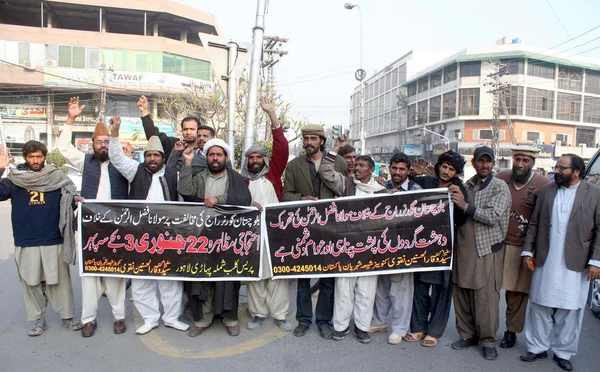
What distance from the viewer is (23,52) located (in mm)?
28922

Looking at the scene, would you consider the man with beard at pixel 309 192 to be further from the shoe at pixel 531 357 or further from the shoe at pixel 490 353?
the shoe at pixel 531 357

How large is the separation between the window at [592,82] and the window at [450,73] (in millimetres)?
15716

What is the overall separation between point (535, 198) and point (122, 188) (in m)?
4.04

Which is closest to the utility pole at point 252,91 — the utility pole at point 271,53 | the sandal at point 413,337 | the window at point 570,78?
the sandal at point 413,337

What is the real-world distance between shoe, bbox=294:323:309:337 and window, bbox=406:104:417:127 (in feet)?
206

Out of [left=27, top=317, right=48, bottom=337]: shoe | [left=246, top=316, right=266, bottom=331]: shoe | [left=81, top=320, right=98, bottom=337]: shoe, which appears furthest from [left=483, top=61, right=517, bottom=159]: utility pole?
[left=27, top=317, right=48, bottom=337]: shoe

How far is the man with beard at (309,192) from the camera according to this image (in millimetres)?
4242

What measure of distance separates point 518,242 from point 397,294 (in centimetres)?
121

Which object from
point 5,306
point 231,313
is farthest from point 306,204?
point 5,306

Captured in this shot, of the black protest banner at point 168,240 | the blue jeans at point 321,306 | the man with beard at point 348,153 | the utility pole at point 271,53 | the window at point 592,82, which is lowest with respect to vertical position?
the blue jeans at point 321,306

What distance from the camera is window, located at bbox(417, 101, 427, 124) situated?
6081 cm

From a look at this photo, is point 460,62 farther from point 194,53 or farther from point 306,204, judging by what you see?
point 306,204

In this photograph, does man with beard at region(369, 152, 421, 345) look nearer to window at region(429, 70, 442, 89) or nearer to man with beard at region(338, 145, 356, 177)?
man with beard at region(338, 145, 356, 177)

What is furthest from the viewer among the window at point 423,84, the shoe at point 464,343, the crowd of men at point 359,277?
the window at point 423,84
